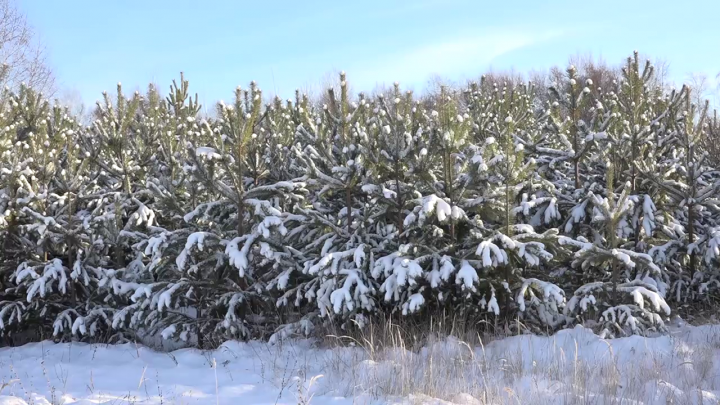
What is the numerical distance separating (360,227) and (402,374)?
2.33 meters

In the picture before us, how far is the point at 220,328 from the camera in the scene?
6.25 meters

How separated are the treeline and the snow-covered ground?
1.42 ft

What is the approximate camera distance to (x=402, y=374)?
417 centimetres

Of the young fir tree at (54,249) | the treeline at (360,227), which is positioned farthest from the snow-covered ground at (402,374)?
the young fir tree at (54,249)

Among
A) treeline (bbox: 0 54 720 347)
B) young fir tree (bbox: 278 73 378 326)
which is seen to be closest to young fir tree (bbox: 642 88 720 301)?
treeline (bbox: 0 54 720 347)

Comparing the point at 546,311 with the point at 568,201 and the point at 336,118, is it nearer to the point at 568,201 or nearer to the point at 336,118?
the point at 568,201

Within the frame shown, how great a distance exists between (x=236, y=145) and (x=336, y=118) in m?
1.28

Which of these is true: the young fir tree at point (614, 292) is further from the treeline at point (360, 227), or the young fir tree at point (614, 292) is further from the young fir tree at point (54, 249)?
the young fir tree at point (54, 249)

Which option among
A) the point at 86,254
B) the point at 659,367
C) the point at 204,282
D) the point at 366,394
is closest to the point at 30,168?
the point at 86,254

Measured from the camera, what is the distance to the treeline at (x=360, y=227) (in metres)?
5.70

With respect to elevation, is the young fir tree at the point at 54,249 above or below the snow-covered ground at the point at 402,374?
A: above

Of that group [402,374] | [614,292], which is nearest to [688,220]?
[614,292]

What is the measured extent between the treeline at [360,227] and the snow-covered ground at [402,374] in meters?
0.43

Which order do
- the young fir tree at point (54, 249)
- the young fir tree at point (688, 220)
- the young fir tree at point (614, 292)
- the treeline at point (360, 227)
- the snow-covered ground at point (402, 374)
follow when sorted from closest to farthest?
the snow-covered ground at point (402, 374) < the young fir tree at point (614, 292) < the treeline at point (360, 227) < the young fir tree at point (688, 220) < the young fir tree at point (54, 249)
